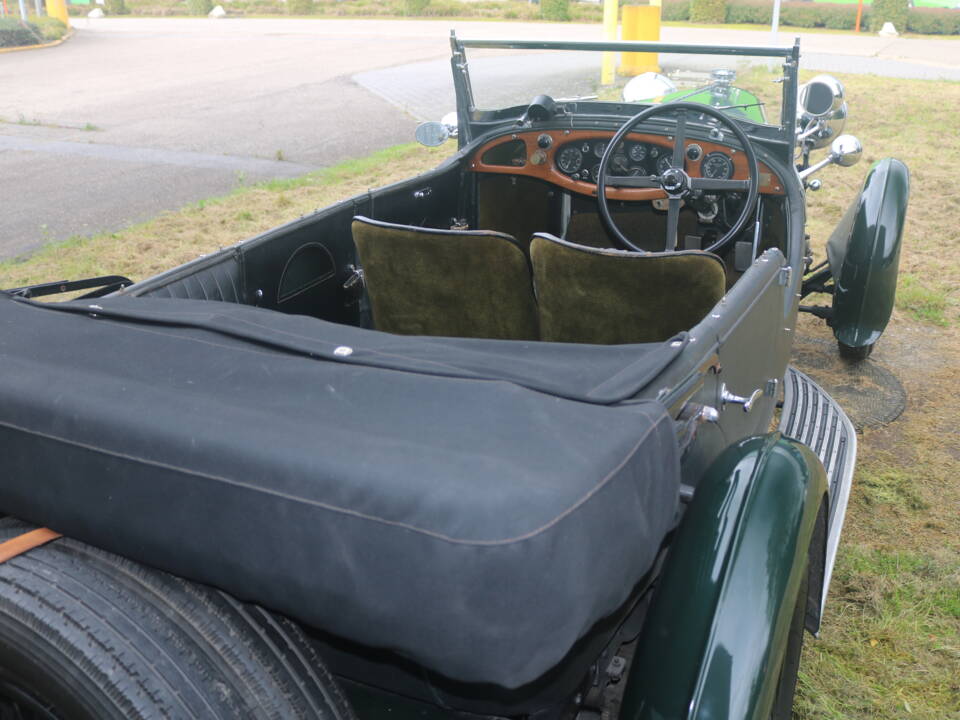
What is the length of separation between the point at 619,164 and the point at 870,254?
1.19 meters

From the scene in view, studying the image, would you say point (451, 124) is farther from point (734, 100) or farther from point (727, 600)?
point (727, 600)

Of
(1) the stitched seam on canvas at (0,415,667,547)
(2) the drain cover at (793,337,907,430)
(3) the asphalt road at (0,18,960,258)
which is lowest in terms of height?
(2) the drain cover at (793,337,907,430)

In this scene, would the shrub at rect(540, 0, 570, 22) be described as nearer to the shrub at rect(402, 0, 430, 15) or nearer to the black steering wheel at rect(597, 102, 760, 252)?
the shrub at rect(402, 0, 430, 15)

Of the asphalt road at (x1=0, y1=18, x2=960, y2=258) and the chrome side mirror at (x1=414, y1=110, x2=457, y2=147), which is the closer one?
the chrome side mirror at (x1=414, y1=110, x2=457, y2=147)

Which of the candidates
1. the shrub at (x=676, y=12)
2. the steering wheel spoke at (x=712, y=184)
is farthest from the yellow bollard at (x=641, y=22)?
the shrub at (x=676, y=12)

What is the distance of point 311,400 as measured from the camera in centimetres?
137

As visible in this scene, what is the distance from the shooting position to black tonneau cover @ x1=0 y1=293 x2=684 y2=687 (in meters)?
1.08

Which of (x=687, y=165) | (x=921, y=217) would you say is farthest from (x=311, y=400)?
(x=921, y=217)

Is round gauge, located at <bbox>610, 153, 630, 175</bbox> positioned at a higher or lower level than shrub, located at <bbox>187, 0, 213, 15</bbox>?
lower

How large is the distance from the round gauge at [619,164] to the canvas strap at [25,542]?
3042 mm

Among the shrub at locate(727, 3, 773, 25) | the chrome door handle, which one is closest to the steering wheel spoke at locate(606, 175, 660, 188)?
the chrome door handle

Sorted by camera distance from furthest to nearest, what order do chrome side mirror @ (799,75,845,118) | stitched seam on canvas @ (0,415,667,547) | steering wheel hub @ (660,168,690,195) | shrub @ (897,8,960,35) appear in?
shrub @ (897,8,960,35) < chrome side mirror @ (799,75,845,118) < steering wheel hub @ (660,168,690,195) < stitched seam on canvas @ (0,415,667,547)

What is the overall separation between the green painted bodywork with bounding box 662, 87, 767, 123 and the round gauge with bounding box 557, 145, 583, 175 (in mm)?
514

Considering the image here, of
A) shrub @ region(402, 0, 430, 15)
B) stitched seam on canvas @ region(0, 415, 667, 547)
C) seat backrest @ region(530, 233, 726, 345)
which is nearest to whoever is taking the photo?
stitched seam on canvas @ region(0, 415, 667, 547)
